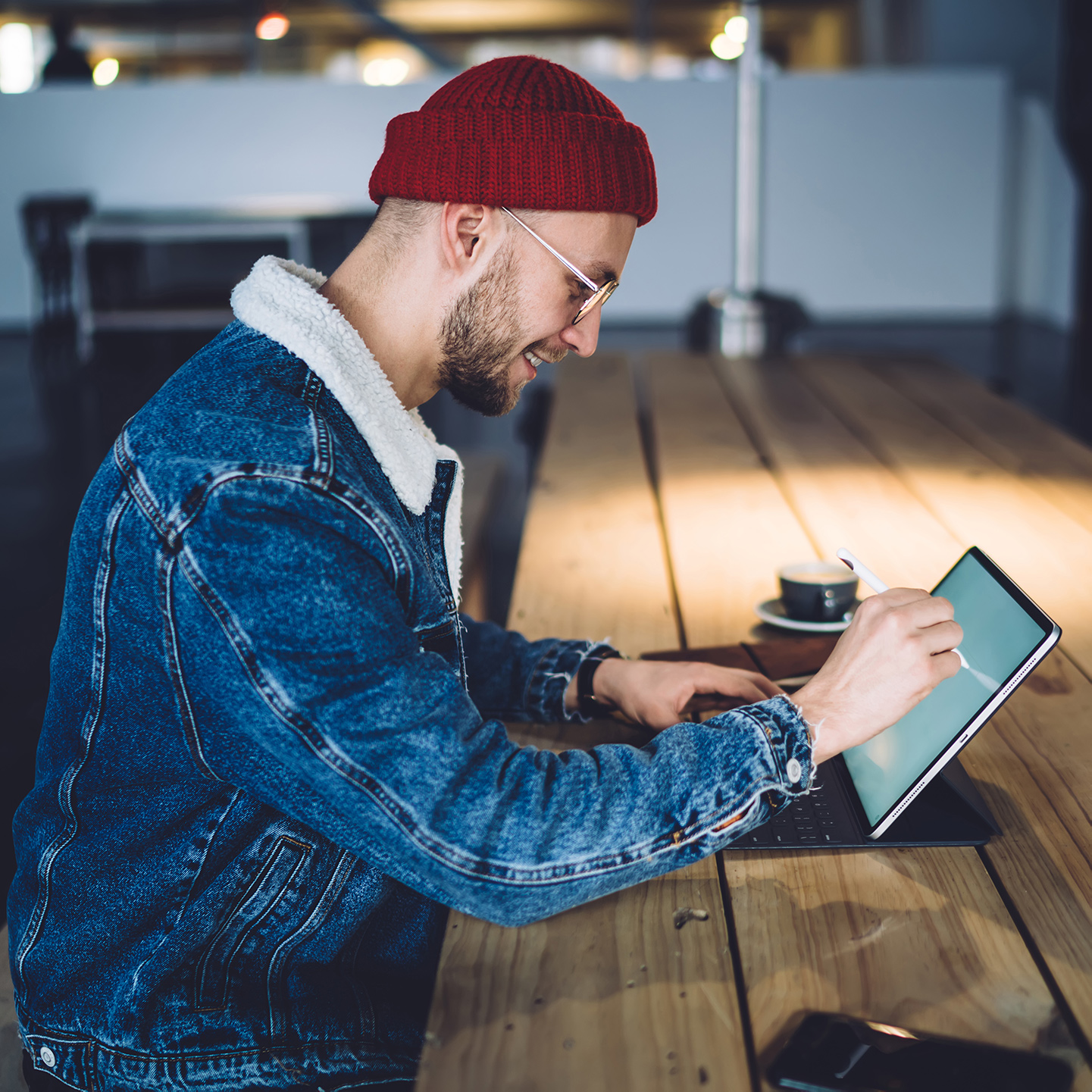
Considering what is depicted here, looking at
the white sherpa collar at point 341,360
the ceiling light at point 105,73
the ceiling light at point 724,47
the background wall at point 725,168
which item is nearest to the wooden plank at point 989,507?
the white sherpa collar at point 341,360

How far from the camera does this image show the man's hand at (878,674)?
82cm

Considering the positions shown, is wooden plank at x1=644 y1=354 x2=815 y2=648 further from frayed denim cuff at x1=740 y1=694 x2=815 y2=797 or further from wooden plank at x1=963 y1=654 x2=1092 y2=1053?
frayed denim cuff at x1=740 y1=694 x2=815 y2=797

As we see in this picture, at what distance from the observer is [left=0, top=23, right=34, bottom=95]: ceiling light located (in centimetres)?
870

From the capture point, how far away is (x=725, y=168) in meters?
8.10

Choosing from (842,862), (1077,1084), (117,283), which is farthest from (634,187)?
(117,283)

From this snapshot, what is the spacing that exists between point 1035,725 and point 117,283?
7.85 m

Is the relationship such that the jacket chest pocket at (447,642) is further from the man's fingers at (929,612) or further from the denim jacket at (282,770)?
the man's fingers at (929,612)

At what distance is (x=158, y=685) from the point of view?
2.64 feet

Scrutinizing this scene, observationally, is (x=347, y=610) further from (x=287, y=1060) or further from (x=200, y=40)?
(x=200, y=40)

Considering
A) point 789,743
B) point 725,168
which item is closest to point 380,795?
point 789,743

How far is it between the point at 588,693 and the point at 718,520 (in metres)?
0.76

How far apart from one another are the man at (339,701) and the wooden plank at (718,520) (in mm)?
501

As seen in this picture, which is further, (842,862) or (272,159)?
(272,159)

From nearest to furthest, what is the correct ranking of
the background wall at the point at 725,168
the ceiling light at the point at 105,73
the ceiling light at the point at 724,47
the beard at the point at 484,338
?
1. the beard at the point at 484,338
2. the ceiling light at the point at 724,47
3. the background wall at the point at 725,168
4. the ceiling light at the point at 105,73
